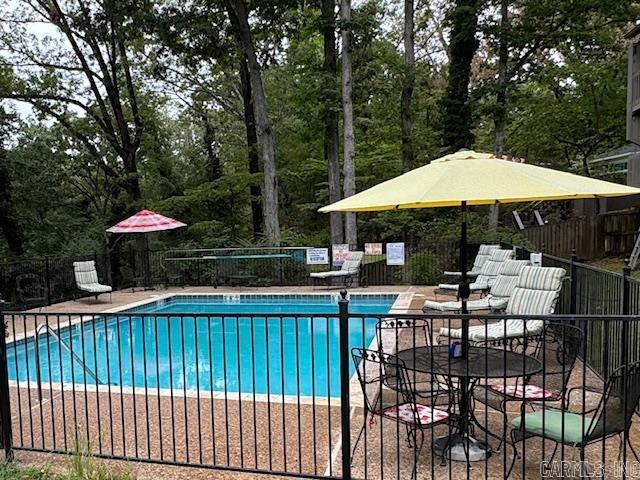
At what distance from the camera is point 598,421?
2.43m

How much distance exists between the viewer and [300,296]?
11430mm

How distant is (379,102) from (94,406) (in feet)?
49.0

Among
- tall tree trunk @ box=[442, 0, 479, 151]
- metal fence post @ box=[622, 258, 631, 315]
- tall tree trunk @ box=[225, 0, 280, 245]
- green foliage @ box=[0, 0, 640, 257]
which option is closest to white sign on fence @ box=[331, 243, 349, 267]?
tall tree trunk @ box=[225, 0, 280, 245]

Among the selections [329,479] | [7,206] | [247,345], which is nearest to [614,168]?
[247,345]

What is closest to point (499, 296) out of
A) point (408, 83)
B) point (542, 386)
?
point (542, 386)

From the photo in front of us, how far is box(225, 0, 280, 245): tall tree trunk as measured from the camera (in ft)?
42.7

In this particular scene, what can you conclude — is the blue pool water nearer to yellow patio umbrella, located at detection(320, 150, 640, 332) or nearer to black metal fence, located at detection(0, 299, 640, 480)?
black metal fence, located at detection(0, 299, 640, 480)

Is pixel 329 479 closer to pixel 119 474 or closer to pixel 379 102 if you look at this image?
pixel 119 474

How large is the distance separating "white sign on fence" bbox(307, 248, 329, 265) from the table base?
9.06 metres

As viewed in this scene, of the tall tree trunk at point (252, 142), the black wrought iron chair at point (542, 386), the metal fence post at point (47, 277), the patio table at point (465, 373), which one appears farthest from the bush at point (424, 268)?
the patio table at point (465, 373)

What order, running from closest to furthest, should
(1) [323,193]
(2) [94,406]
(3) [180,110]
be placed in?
(2) [94,406]
(1) [323,193]
(3) [180,110]

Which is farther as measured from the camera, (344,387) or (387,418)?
(387,418)

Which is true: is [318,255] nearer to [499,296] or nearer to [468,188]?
[499,296]

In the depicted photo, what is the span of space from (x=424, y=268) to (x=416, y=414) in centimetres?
916
